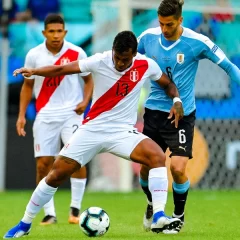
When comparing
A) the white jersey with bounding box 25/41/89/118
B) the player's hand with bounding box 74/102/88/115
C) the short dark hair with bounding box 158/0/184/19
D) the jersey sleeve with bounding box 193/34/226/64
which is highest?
the short dark hair with bounding box 158/0/184/19

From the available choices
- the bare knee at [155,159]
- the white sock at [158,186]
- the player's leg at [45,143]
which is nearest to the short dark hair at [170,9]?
the bare knee at [155,159]

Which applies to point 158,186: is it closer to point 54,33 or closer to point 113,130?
point 113,130

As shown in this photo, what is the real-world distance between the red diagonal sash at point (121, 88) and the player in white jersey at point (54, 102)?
6.82 feet

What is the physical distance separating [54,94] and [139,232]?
2407 mm

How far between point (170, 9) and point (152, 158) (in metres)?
1.44

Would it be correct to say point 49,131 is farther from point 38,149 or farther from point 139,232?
point 139,232

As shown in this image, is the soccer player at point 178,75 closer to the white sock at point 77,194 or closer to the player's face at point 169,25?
the player's face at point 169,25

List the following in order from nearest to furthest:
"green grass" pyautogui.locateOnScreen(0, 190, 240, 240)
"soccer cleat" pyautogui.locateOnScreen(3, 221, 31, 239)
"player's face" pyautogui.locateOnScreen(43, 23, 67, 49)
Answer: "soccer cleat" pyautogui.locateOnScreen(3, 221, 31, 239), "green grass" pyautogui.locateOnScreen(0, 190, 240, 240), "player's face" pyautogui.locateOnScreen(43, 23, 67, 49)

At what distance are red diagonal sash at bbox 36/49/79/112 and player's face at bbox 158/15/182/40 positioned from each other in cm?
197

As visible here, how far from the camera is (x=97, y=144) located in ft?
27.3

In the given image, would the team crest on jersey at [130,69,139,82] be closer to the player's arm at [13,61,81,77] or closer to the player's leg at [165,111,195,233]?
the player's arm at [13,61,81,77]

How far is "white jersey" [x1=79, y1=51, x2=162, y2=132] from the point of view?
8.35 m

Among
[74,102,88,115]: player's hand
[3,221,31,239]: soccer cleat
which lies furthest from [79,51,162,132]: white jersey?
[74,102,88,115]: player's hand

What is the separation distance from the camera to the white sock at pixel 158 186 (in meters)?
8.28
